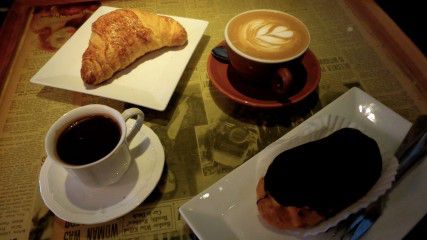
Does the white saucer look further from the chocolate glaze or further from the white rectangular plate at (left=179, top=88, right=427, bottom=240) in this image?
the chocolate glaze

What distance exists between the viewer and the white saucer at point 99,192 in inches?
22.5

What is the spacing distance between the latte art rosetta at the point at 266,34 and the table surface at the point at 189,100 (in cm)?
16

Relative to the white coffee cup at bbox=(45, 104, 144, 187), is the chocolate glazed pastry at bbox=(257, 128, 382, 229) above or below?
above

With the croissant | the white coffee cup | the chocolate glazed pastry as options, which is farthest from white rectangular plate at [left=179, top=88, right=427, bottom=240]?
the croissant

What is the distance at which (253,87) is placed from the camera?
80 centimetres

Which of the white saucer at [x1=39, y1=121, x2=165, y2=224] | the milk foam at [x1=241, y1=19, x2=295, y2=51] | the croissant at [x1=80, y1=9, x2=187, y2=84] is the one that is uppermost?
the milk foam at [x1=241, y1=19, x2=295, y2=51]

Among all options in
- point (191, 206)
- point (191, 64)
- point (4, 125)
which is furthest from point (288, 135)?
point (4, 125)

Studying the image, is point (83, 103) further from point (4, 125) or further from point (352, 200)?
point (352, 200)

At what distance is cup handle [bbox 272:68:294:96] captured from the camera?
0.70m

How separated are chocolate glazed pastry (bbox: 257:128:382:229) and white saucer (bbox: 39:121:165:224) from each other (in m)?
0.22

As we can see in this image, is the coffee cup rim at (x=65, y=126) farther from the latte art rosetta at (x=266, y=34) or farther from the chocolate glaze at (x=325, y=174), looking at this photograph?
the latte art rosetta at (x=266, y=34)

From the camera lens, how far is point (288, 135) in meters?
0.69

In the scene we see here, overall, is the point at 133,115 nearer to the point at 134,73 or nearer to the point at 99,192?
the point at 99,192

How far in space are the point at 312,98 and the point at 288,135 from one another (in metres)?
0.19
